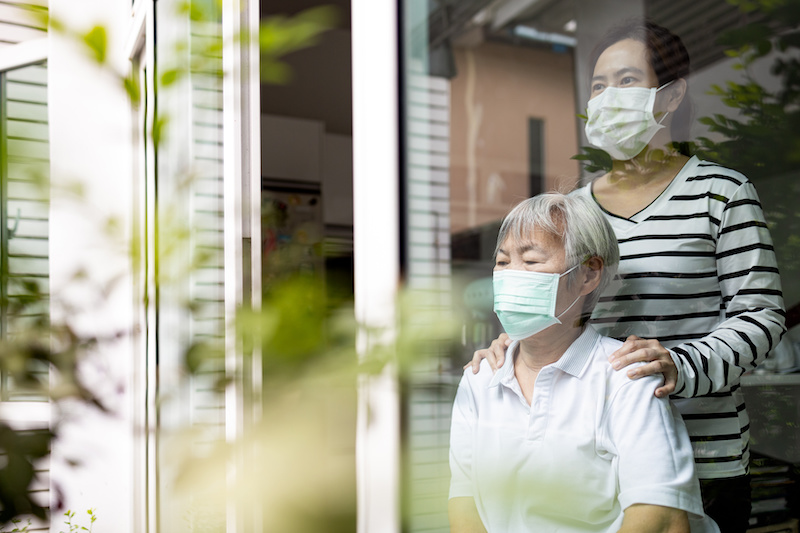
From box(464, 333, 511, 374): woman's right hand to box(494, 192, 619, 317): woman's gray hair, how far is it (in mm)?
160

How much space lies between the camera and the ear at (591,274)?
837 mm

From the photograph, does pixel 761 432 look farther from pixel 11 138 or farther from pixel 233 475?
pixel 11 138

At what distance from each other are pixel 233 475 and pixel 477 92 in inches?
29.5

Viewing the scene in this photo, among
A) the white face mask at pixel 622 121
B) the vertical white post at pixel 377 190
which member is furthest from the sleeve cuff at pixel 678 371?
the vertical white post at pixel 377 190

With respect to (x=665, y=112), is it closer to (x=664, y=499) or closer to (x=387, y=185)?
(x=664, y=499)

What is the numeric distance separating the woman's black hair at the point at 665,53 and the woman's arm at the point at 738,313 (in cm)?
10

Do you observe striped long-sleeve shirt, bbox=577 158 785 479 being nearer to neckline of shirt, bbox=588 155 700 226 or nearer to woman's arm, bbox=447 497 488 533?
neckline of shirt, bbox=588 155 700 226

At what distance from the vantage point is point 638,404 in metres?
0.81

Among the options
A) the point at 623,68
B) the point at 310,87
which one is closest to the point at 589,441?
the point at 623,68

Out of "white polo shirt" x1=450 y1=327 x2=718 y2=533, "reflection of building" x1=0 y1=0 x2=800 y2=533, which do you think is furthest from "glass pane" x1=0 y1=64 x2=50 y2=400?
"white polo shirt" x1=450 y1=327 x2=718 y2=533

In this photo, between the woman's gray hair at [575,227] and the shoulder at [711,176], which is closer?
the shoulder at [711,176]

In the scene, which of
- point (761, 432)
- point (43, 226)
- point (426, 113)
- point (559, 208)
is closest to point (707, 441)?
point (761, 432)

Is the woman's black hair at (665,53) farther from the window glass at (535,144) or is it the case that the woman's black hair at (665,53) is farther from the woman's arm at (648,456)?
the woman's arm at (648,456)

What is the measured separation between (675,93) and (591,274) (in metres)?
A: 0.25
